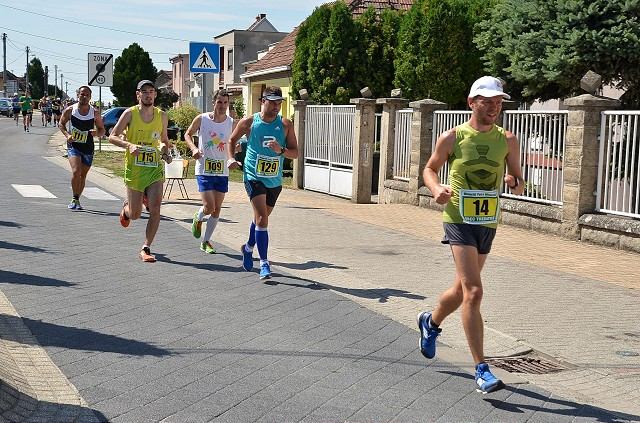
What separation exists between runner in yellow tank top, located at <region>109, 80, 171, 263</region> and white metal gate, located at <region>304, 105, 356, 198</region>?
32.9 ft

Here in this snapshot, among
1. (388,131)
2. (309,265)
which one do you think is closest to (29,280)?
(309,265)

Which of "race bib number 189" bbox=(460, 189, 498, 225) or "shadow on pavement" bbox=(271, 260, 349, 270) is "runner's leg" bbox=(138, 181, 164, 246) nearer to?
"shadow on pavement" bbox=(271, 260, 349, 270)

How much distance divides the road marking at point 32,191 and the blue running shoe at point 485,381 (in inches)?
508

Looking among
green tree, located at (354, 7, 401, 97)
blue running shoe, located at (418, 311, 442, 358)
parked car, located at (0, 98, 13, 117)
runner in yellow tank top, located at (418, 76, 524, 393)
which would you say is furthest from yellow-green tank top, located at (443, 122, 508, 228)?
parked car, located at (0, 98, 13, 117)

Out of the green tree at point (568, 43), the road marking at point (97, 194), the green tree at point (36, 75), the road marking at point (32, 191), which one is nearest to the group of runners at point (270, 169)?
the road marking at point (97, 194)

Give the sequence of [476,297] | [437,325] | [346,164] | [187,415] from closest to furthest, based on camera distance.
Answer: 1. [187,415]
2. [476,297]
3. [437,325]
4. [346,164]

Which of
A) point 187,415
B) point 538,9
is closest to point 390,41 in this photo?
point 538,9

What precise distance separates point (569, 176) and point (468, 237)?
7804mm

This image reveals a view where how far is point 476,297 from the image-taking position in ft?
18.7

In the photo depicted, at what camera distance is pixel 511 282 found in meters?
9.78

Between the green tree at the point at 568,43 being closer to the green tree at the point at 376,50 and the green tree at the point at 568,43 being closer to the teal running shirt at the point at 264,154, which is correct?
the teal running shirt at the point at 264,154

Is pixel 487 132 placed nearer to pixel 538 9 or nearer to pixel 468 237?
pixel 468 237

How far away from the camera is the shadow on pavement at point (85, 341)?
20.6ft

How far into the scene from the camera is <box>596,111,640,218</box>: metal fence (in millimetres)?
12039
